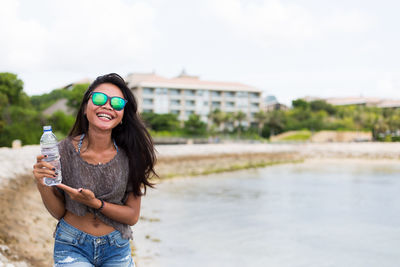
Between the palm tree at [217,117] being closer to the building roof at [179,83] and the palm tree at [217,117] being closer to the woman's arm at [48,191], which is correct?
the building roof at [179,83]

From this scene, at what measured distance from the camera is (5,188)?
9.95 m

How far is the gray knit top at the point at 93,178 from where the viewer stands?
2215 mm

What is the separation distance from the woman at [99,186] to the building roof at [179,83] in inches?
2600

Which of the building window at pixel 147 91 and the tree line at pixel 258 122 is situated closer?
the tree line at pixel 258 122

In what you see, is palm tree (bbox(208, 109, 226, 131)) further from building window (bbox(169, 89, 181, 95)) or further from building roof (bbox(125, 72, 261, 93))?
building window (bbox(169, 89, 181, 95))

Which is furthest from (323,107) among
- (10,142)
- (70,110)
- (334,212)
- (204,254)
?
(204,254)

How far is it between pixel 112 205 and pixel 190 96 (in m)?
70.8

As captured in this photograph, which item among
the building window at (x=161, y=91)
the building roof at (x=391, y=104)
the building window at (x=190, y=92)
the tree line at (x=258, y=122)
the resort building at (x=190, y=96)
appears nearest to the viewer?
the tree line at (x=258, y=122)

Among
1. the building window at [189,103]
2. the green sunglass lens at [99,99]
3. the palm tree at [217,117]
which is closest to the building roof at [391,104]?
the palm tree at [217,117]

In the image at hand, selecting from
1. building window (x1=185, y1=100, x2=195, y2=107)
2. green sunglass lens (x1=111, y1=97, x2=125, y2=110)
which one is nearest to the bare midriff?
green sunglass lens (x1=111, y1=97, x2=125, y2=110)

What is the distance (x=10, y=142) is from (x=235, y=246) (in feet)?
73.8

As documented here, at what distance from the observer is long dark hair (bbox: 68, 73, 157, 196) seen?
2.36 meters

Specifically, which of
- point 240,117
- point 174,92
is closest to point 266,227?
point 240,117

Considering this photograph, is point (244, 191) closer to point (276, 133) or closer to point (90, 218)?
point (90, 218)
